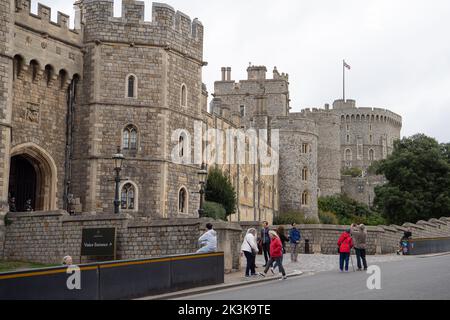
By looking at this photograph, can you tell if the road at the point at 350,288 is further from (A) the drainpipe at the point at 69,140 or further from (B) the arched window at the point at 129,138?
(A) the drainpipe at the point at 69,140

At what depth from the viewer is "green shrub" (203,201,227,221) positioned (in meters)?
39.4

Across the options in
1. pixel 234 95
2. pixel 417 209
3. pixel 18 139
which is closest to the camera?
pixel 18 139

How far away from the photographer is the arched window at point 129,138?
30703 millimetres

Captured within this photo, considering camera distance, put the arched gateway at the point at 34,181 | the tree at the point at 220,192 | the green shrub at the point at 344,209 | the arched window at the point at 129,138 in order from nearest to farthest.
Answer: the arched gateway at the point at 34,181
the arched window at the point at 129,138
the tree at the point at 220,192
the green shrub at the point at 344,209

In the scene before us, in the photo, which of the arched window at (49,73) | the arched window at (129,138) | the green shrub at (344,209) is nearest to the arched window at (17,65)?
the arched window at (49,73)

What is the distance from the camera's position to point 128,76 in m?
31.0

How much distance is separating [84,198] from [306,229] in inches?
393

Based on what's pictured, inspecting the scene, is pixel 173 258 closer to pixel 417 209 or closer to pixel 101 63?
pixel 101 63

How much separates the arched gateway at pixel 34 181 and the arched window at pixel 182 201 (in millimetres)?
5191

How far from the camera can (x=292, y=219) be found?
6631 cm

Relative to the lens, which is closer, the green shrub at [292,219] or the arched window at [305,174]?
the green shrub at [292,219]

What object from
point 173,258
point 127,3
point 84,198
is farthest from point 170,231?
A: point 127,3

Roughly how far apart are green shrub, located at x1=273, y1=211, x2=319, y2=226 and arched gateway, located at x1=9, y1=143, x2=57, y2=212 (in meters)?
37.6

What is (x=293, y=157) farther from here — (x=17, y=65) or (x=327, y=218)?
(x=17, y=65)
